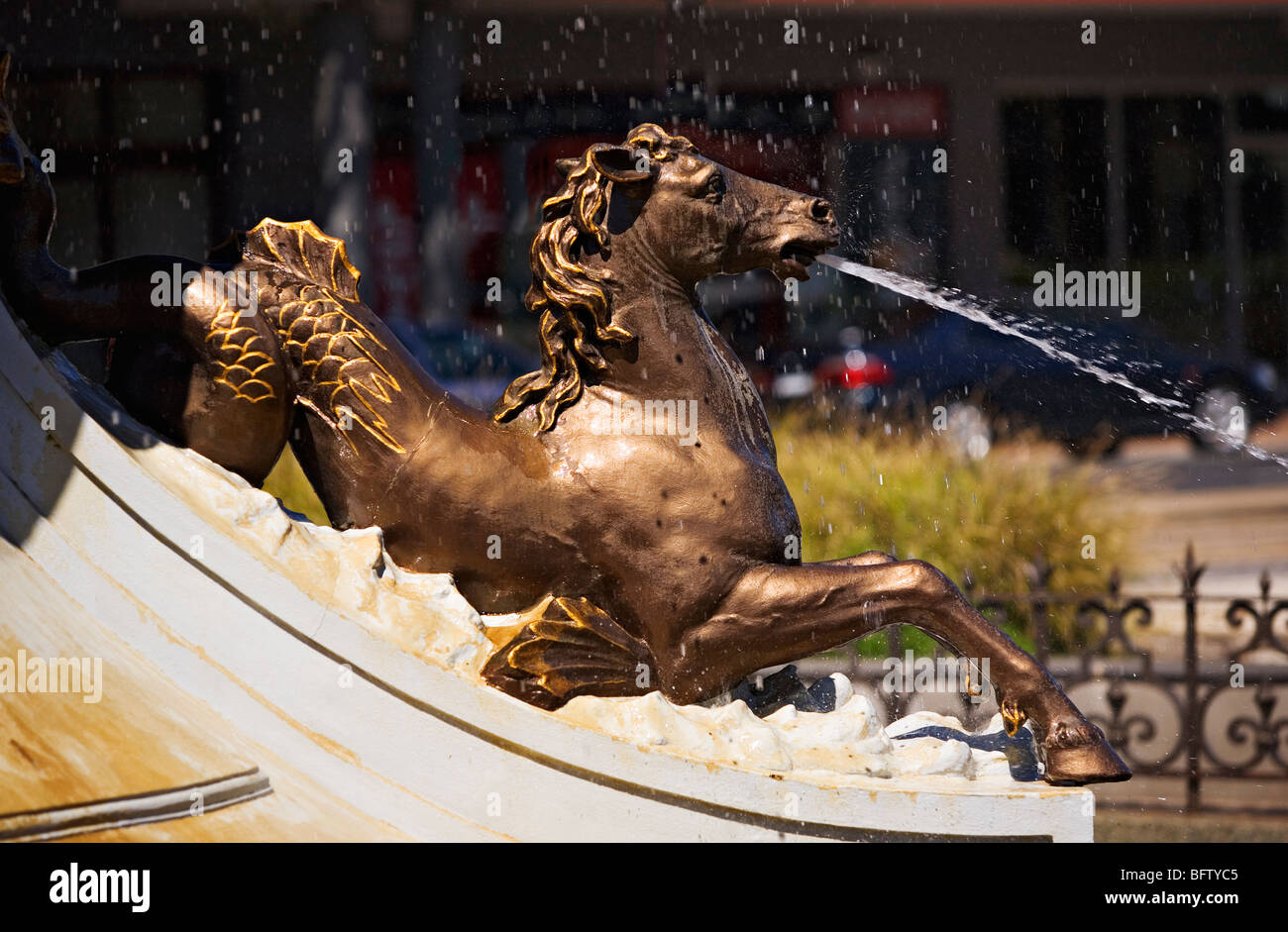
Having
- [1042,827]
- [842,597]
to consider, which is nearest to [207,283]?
[842,597]

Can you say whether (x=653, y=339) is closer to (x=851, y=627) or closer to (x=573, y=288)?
(x=573, y=288)

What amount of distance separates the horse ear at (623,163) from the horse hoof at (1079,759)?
1.36 m

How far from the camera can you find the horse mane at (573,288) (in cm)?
298

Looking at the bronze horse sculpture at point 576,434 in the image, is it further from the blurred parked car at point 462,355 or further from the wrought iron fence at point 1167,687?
the blurred parked car at point 462,355

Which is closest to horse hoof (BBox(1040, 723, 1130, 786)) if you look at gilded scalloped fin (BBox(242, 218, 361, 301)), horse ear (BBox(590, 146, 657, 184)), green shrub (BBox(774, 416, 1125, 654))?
horse ear (BBox(590, 146, 657, 184))

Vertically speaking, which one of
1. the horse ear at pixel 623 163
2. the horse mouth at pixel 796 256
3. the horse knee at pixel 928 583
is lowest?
the horse knee at pixel 928 583

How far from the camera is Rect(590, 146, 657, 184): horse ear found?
2973mm

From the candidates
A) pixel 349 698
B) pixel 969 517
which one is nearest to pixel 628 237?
pixel 349 698

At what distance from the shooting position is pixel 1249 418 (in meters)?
16.4

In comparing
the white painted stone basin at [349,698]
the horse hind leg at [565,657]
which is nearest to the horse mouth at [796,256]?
the horse hind leg at [565,657]

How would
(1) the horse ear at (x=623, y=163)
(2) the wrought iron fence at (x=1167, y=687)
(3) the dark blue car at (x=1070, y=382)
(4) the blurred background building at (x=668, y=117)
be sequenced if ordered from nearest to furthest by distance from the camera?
(1) the horse ear at (x=623, y=163)
(2) the wrought iron fence at (x=1167, y=687)
(3) the dark blue car at (x=1070, y=382)
(4) the blurred background building at (x=668, y=117)

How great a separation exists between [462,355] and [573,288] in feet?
30.1

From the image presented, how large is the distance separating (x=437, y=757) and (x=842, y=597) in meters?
0.84

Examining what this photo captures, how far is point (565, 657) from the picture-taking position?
9.35 ft
